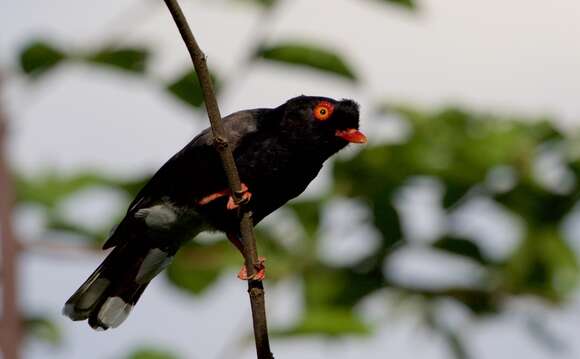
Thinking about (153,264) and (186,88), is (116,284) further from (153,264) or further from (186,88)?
(186,88)

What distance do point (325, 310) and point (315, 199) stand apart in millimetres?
708

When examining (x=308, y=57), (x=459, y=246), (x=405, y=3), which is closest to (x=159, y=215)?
(x=308, y=57)

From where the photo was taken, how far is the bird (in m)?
5.02

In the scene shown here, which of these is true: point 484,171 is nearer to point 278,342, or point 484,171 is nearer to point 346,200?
point 346,200

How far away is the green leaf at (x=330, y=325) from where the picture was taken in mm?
5778

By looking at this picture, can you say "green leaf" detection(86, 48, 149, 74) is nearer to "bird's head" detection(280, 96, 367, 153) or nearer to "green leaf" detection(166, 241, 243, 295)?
"green leaf" detection(166, 241, 243, 295)

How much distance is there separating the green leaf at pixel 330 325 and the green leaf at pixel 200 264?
27.3 inches

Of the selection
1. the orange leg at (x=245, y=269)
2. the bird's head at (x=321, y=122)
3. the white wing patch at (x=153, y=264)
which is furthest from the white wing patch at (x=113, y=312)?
the bird's head at (x=321, y=122)

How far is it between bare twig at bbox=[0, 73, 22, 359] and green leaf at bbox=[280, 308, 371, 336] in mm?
1247

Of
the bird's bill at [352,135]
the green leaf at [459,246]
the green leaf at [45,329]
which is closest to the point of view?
the bird's bill at [352,135]

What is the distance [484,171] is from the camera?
254 inches

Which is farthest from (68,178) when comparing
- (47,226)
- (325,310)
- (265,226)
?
(325,310)

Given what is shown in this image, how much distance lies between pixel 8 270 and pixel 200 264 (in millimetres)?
1306

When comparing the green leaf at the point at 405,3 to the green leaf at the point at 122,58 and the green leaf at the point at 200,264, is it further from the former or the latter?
the green leaf at the point at 200,264
